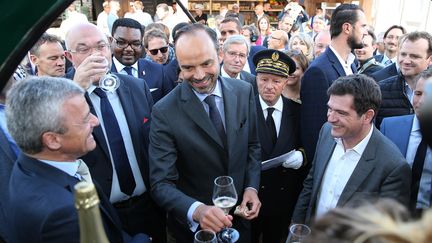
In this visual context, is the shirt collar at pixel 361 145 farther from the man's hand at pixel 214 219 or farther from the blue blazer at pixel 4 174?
the blue blazer at pixel 4 174

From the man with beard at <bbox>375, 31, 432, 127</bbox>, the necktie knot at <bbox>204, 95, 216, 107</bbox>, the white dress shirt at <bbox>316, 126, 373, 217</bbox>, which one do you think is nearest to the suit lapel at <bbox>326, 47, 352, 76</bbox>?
the man with beard at <bbox>375, 31, 432, 127</bbox>

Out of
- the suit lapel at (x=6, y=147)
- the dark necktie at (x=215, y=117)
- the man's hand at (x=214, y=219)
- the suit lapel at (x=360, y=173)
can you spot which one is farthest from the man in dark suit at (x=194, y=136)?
the suit lapel at (x=6, y=147)

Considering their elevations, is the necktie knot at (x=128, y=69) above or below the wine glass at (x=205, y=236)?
above

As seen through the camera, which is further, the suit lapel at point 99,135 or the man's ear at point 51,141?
the suit lapel at point 99,135

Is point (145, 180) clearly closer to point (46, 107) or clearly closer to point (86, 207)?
point (46, 107)

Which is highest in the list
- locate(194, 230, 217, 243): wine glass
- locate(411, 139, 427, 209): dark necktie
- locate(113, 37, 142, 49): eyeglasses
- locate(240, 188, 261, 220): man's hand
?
locate(113, 37, 142, 49): eyeglasses

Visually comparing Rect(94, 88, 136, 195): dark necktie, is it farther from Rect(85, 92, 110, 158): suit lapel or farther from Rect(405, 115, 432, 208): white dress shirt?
Rect(405, 115, 432, 208): white dress shirt

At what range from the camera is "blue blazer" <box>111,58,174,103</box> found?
12.8ft

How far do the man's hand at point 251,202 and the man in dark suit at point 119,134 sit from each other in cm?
Answer: 74

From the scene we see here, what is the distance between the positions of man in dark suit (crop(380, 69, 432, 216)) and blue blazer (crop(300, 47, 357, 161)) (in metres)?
0.53

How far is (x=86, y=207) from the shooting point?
585 millimetres

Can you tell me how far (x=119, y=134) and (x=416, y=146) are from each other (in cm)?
204

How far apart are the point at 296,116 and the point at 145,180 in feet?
4.69

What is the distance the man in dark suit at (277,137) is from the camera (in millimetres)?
2912
